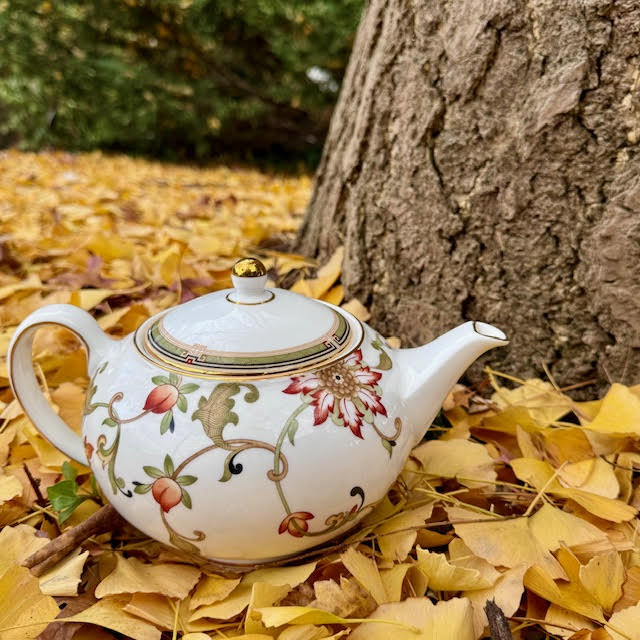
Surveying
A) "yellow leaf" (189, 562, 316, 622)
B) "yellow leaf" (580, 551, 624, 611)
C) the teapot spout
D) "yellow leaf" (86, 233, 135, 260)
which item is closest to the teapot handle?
"yellow leaf" (189, 562, 316, 622)

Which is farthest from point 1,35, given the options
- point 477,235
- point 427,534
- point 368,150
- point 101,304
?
point 427,534

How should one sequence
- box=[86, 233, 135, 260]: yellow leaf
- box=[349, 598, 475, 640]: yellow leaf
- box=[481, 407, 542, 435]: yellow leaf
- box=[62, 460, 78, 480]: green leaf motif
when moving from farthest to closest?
box=[86, 233, 135, 260]: yellow leaf → box=[481, 407, 542, 435]: yellow leaf → box=[62, 460, 78, 480]: green leaf motif → box=[349, 598, 475, 640]: yellow leaf

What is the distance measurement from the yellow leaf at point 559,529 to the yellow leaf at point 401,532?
0.42 ft

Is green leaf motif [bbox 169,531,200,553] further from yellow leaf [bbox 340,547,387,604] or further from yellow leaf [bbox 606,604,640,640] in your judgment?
yellow leaf [bbox 606,604,640,640]

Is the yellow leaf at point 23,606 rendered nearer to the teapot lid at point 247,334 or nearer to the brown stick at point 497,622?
the teapot lid at point 247,334

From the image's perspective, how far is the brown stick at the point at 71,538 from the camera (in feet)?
2.34

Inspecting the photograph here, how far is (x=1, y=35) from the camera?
3217 millimetres

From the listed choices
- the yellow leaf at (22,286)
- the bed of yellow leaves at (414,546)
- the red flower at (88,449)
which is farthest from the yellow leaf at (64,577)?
the yellow leaf at (22,286)

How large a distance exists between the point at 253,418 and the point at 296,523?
0.39 feet

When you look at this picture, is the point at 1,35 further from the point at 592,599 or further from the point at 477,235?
the point at 592,599

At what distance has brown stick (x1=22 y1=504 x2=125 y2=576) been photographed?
2.34 ft

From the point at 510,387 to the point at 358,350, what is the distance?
447 mm

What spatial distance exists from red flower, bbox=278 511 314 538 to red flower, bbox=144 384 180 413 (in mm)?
166

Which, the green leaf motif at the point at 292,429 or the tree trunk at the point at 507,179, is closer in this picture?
the green leaf motif at the point at 292,429
